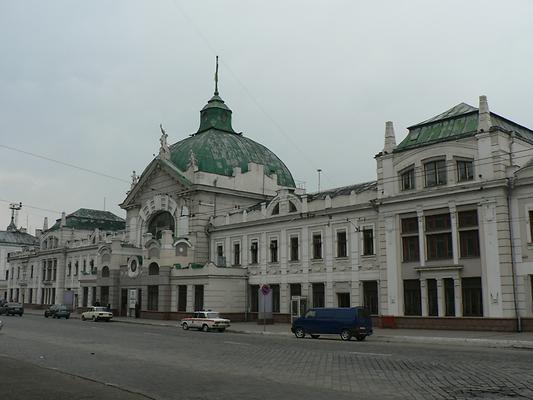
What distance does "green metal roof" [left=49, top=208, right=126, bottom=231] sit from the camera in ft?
279

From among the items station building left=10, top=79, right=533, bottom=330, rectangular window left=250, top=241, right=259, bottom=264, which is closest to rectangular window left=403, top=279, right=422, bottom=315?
station building left=10, top=79, right=533, bottom=330

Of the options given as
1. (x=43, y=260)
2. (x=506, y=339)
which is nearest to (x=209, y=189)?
(x=506, y=339)

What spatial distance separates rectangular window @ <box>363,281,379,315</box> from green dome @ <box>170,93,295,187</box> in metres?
23.3

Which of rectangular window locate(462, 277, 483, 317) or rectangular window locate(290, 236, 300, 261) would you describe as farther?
rectangular window locate(290, 236, 300, 261)

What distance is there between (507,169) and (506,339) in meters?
10.8

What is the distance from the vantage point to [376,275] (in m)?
40.1

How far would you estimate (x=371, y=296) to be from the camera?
4075 cm

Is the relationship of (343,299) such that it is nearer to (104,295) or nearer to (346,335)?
(346,335)

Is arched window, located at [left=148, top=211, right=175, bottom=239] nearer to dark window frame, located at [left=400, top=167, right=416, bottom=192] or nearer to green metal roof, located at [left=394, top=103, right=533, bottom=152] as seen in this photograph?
dark window frame, located at [left=400, top=167, right=416, bottom=192]

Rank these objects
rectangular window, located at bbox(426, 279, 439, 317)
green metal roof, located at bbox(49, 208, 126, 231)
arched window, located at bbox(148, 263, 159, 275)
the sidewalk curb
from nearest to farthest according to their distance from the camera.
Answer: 1. the sidewalk curb
2. rectangular window, located at bbox(426, 279, 439, 317)
3. arched window, located at bbox(148, 263, 159, 275)
4. green metal roof, located at bbox(49, 208, 126, 231)

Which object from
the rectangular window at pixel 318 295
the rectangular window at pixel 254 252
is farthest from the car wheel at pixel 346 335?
the rectangular window at pixel 254 252

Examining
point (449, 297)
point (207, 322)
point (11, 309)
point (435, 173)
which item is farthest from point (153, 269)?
point (449, 297)

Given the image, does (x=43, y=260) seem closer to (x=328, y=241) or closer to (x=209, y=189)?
(x=209, y=189)

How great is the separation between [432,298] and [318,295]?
1024 cm
